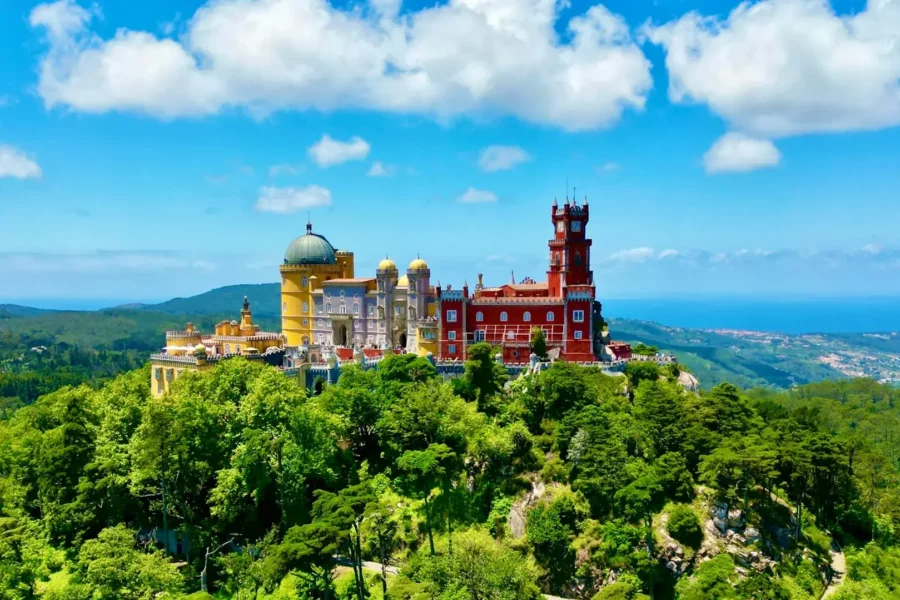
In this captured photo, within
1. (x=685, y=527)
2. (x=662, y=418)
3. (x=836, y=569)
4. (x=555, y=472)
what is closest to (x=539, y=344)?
(x=662, y=418)

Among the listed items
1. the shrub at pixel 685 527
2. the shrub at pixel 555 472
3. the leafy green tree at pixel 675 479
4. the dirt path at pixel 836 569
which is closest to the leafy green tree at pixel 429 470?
the shrub at pixel 555 472

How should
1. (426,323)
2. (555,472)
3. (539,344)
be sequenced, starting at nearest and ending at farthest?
1. (555,472)
2. (539,344)
3. (426,323)

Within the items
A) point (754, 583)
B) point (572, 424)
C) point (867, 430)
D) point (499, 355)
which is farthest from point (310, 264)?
point (867, 430)

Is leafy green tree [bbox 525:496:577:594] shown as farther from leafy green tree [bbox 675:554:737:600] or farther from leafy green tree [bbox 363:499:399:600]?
leafy green tree [bbox 363:499:399:600]

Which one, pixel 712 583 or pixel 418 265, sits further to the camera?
pixel 418 265

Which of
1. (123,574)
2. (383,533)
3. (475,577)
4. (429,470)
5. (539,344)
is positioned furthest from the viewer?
(539,344)

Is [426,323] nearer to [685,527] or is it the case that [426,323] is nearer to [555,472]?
[555,472]

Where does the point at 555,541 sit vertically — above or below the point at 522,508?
below

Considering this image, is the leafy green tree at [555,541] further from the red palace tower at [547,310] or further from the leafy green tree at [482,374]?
the red palace tower at [547,310]

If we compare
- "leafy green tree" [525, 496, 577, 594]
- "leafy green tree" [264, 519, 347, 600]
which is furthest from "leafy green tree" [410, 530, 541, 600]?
"leafy green tree" [525, 496, 577, 594]
